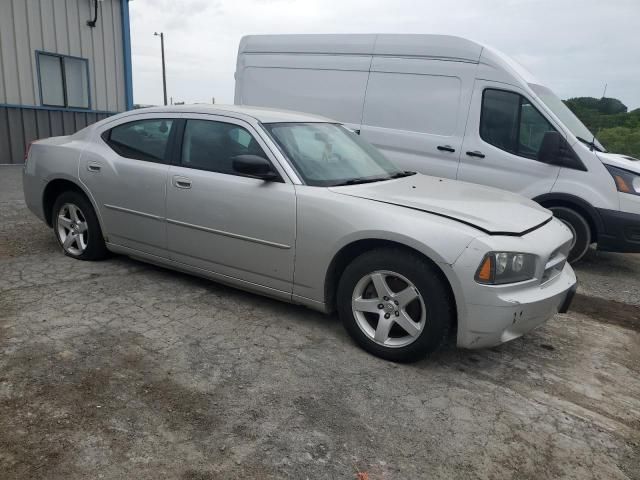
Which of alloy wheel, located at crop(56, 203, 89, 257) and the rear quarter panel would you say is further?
alloy wheel, located at crop(56, 203, 89, 257)

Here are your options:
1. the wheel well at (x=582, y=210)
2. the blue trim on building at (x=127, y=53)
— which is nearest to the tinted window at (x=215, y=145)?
the wheel well at (x=582, y=210)

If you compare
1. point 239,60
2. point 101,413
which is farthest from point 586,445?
point 239,60

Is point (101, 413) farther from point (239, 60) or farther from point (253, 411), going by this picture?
point (239, 60)

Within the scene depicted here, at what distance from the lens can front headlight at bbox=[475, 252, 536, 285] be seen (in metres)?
2.85

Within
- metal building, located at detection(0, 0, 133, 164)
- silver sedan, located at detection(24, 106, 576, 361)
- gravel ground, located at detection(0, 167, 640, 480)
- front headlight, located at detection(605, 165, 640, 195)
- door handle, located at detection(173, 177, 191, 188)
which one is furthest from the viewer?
metal building, located at detection(0, 0, 133, 164)

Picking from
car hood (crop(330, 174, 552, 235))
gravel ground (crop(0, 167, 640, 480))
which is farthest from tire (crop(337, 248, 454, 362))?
car hood (crop(330, 174, 552, 235))

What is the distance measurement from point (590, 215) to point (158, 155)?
4.46 metres

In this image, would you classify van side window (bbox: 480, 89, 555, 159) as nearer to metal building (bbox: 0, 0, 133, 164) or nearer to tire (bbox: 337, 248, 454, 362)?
tire (bbox: 337, 248, 454, 362)

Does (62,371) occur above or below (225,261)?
below

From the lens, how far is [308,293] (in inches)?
138

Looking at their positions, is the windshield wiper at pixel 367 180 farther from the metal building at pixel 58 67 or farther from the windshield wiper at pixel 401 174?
the metal building at pixel 58 67

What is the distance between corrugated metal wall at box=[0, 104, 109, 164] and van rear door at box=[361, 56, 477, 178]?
25.4ft

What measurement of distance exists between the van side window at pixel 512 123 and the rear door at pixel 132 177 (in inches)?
142

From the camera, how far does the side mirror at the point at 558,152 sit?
5504mm
